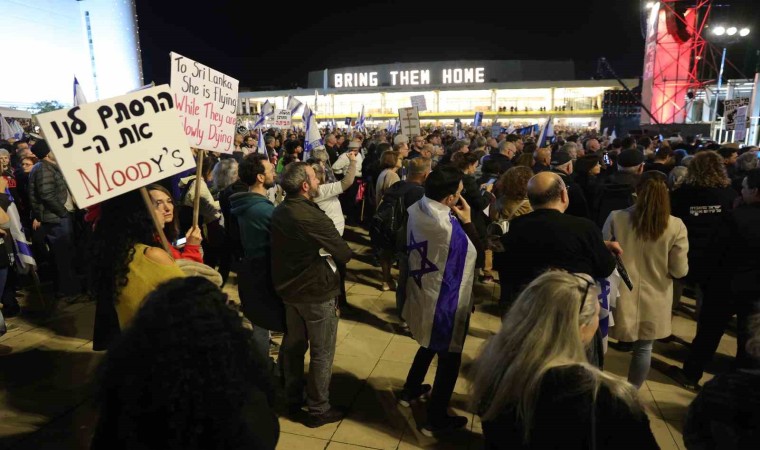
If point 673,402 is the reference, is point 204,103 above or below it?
above

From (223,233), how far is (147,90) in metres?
3.14

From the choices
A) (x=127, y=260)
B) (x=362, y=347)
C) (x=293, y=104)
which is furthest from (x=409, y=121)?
(x=127, y=260)

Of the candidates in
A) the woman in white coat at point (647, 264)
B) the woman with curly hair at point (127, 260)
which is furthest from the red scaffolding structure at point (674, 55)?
the woman with curly hair at point (127, 260)

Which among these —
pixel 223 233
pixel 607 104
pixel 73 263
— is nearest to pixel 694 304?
pixel 223 233

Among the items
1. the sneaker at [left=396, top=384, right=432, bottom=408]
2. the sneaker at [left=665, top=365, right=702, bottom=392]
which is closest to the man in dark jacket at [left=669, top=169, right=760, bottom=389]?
the sneaker at [left=665, top=365, right=702, bottom=392]

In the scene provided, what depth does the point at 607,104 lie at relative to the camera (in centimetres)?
3369

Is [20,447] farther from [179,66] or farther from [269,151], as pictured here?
[269,151]

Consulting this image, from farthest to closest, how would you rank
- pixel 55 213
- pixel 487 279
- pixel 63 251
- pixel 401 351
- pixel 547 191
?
pixel 487 279 → pixel 63 251 → pixel 55 213 → pixel 401 351 → pixel 547 191

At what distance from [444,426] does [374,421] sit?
0.59 meters

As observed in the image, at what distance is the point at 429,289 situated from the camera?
3367 mm

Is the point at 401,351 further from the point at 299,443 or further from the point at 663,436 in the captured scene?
the point at 663,436

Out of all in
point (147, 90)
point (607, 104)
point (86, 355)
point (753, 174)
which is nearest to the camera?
point (147, 90)

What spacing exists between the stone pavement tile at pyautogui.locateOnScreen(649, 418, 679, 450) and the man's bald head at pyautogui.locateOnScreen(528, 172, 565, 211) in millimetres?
1985

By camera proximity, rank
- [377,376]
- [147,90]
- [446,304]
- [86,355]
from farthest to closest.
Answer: [86,355] → [377,376] → [446,304] → [147,90]
